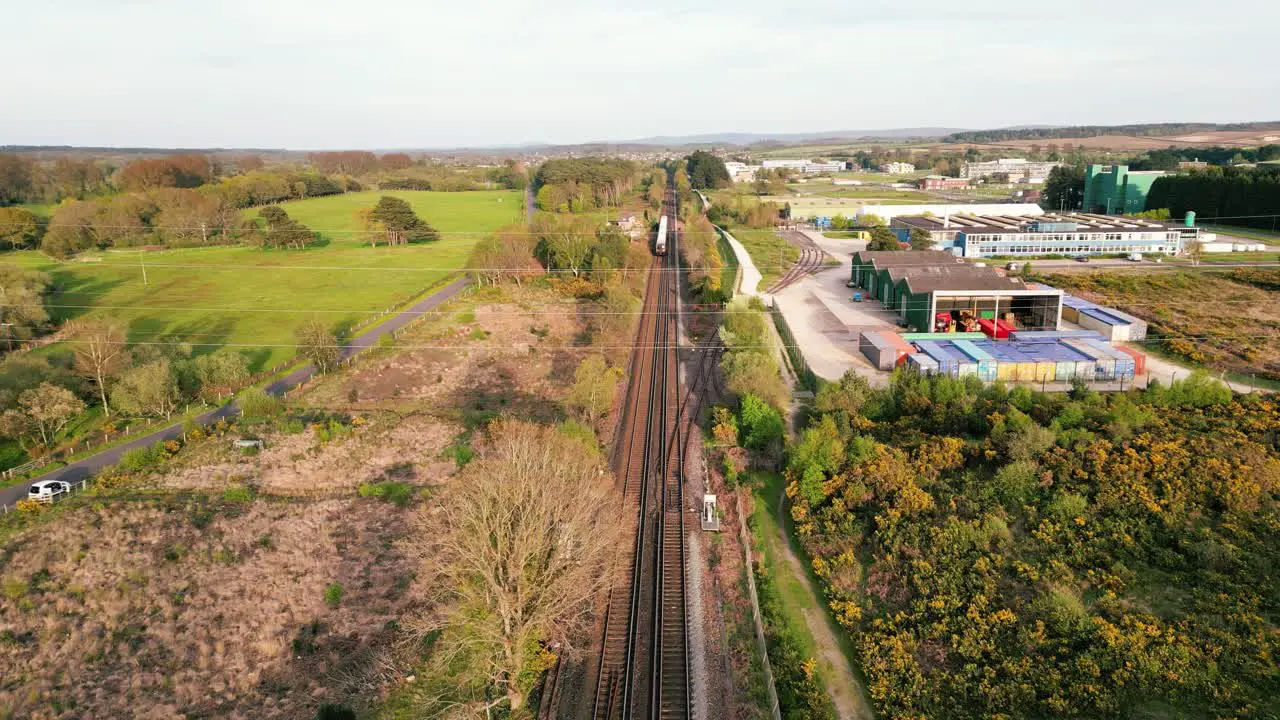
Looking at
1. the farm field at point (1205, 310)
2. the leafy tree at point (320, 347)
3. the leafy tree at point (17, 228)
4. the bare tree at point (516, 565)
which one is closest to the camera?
the bare tree at point (516, 565)

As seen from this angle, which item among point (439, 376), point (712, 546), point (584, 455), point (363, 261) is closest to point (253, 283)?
point (363, 261)

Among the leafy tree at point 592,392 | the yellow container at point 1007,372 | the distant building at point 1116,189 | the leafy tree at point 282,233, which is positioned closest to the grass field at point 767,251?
the yellow container at point 1007,372

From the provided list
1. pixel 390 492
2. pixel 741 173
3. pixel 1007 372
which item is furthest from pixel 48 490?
pixel 741 173

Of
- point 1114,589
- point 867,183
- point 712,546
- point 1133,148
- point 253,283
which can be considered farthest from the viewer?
point 1133,148

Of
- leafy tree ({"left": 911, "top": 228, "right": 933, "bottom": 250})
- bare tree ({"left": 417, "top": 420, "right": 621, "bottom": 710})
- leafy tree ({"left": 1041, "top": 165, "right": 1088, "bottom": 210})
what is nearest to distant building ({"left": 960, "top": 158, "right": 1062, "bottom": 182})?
leafy tree ({"left": 1041, "top": 165, "right": 1088, "bottom": 210})

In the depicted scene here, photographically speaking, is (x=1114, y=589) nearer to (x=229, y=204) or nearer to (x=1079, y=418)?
(x=1079, y=418)

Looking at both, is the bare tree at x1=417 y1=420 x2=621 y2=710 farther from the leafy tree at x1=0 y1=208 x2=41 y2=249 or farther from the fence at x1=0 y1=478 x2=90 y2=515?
the leafy tree at x1=0 y1=208 x2=41 y2=249

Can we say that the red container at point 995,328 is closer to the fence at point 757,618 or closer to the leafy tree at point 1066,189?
the fence at point 757,618
